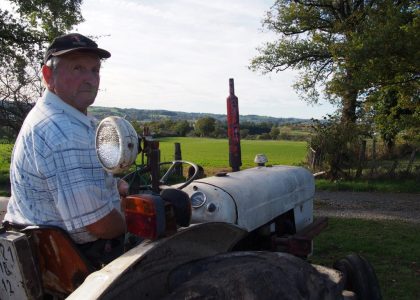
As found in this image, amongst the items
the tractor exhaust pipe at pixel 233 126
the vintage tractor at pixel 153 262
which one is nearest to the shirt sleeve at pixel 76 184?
the vintage tractor at pixel 153 262

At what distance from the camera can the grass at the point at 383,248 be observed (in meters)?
5.44

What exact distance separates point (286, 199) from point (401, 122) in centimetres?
1231

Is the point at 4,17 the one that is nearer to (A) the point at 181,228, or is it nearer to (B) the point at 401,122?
(B) the point at 401,122

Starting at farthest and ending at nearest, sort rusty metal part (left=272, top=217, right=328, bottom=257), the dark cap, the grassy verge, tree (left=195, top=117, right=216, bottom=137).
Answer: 1. tree (left=195, top=117, right=216, bottom=137)
2. the grassy verge
3. rusty metal part (left=272, top=217, right=328, bottom=257)
4. the dark cap

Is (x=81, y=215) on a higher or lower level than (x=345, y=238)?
higher

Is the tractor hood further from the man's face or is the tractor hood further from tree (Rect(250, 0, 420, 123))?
tree (Rect(250, 0, 420, 123))

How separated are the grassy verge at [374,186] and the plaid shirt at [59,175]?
1222 centimetres

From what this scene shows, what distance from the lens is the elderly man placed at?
223 centimetres

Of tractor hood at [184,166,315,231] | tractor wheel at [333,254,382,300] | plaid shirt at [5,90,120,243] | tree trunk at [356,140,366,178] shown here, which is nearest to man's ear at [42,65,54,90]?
plaid shirt at [5,90,120,243]

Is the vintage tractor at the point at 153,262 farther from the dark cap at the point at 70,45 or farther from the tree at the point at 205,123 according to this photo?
the tree at the point at 205,123

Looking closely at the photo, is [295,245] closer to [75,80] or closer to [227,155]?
[75,80]

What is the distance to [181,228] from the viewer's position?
2.27 metres

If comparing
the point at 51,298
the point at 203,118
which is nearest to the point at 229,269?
the point at 51,298

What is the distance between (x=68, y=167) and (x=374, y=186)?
41.9ft
